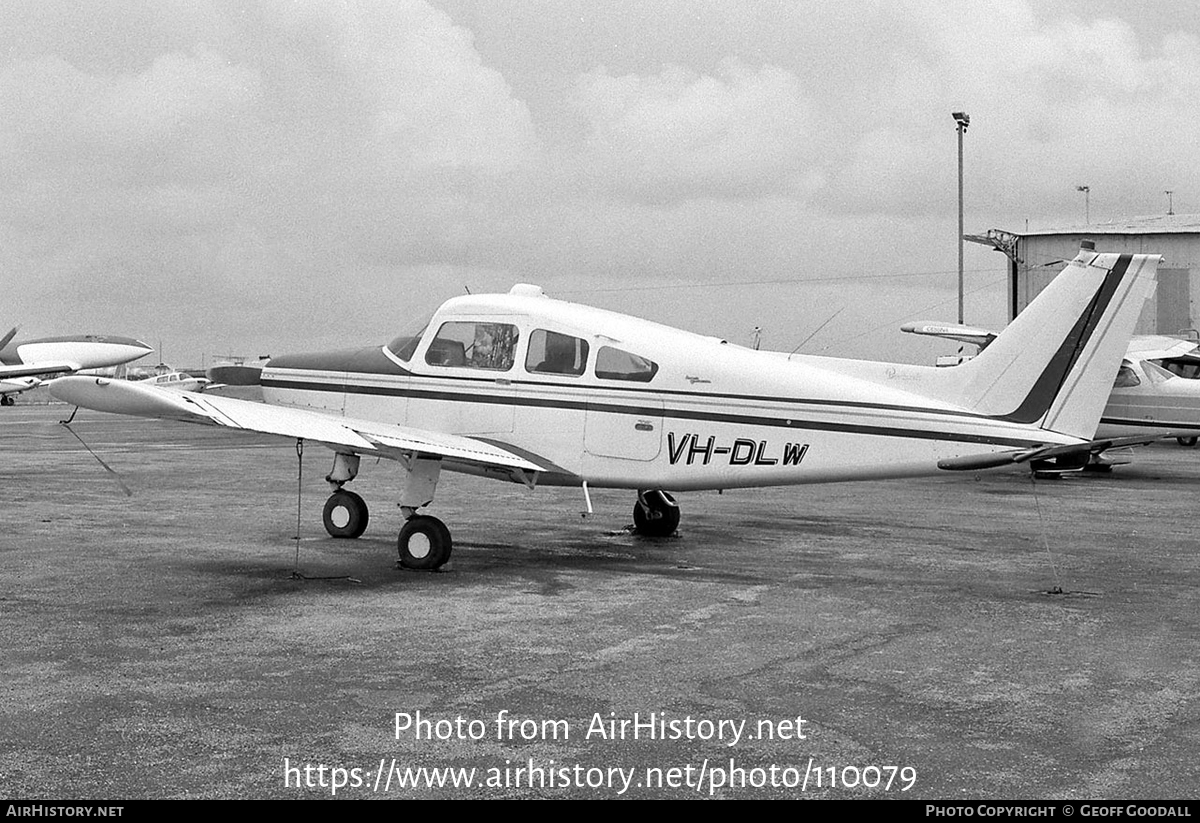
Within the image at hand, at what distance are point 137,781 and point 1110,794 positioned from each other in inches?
168

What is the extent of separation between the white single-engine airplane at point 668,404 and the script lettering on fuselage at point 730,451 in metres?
0.01

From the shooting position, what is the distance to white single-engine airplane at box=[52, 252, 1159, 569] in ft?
39.0

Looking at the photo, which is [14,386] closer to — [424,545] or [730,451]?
[424,545]

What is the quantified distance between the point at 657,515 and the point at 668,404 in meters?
2.59

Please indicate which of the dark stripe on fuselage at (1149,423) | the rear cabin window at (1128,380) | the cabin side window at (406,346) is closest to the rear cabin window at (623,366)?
the cabin side window at (406,346)

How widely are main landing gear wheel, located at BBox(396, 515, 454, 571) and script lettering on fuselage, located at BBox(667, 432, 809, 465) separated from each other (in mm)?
2299

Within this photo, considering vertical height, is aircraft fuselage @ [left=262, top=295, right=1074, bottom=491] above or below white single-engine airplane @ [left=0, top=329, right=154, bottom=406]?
below

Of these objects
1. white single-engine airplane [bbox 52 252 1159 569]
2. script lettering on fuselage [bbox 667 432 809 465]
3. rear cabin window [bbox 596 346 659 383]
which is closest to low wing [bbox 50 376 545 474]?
white single-engine airplane [bbox 52 252 1159 569]

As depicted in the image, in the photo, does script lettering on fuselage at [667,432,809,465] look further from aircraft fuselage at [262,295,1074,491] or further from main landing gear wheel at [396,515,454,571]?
main landing gear wheel at [396,515,454,571]

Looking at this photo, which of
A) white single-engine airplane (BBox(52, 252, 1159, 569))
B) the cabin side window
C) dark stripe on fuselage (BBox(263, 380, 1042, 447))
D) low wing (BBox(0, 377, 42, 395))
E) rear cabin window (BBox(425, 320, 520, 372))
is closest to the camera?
dark stripe on fuselage (BBox(263, 380, 1042, 447))

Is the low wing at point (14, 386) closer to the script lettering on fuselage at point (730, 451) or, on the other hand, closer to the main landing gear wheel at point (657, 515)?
the main landing gear wheel at point (657, 515)

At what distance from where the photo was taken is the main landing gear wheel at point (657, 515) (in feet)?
48.5

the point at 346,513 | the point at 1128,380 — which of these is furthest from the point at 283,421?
the point at 1128,380
